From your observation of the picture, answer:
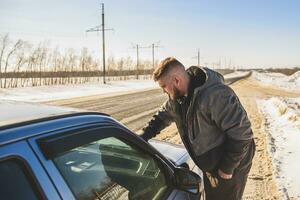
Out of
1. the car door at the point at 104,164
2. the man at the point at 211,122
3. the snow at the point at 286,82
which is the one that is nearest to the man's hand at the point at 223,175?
the man at the point at 211,122

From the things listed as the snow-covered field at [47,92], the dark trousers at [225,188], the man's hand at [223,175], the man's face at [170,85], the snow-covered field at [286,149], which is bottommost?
the snow-covered field at [47,92]

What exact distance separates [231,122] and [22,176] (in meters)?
1.73

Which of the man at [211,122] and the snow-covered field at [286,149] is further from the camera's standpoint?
the snow-covered field at [286,149]

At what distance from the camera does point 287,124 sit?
11.1 meters

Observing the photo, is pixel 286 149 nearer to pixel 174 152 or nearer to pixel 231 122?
pixel 174 152

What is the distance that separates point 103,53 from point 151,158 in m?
37.6

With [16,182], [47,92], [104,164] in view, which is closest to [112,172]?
[104,164]

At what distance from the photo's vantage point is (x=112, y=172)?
2375mm

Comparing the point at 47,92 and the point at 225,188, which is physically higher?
the point at 225,188

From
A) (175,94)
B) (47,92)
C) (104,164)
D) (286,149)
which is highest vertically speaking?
(175,94)

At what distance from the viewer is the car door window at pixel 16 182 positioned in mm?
1365

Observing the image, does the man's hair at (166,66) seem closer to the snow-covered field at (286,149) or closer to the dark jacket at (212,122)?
the dark jacket at (212,122)

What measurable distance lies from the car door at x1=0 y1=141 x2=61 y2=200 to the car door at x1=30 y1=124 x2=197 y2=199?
0.14ft

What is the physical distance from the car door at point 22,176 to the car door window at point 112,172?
23cm
